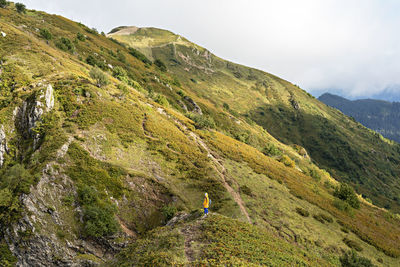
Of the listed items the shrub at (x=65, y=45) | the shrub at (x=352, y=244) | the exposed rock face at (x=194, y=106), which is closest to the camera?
the shrub at (x=352, y=244)

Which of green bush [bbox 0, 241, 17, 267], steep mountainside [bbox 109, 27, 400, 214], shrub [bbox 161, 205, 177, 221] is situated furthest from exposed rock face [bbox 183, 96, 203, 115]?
green bush [bbox 0, 241, 17, 267]

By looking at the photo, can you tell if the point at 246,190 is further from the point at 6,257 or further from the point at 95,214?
the point at 6,257

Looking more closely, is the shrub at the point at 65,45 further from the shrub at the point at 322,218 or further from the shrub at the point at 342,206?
the shrub at the point at 342,206

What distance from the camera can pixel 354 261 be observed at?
933 inches

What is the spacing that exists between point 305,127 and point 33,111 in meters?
178

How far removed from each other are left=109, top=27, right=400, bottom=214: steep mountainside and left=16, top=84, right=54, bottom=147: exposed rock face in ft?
318

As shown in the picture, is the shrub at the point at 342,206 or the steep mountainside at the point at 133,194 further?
the shrub at the point at 342,206

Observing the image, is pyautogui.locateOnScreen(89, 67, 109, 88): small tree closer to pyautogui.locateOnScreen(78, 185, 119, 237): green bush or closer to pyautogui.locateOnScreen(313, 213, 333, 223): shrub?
pyautogui.locateOnScreen(78, 185, 119, 237): green bush

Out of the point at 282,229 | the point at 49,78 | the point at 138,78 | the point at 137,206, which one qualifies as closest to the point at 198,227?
the point at 137,206

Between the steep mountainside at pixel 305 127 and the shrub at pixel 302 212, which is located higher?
the steep mountainside at pixel 305 127

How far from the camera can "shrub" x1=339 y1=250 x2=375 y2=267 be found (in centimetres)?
2342

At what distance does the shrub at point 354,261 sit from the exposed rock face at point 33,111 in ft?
143

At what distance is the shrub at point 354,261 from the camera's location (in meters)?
23.4

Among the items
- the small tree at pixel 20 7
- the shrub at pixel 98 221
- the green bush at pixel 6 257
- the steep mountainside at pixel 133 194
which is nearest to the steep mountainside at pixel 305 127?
the steep mountainside at pixel 133 194
